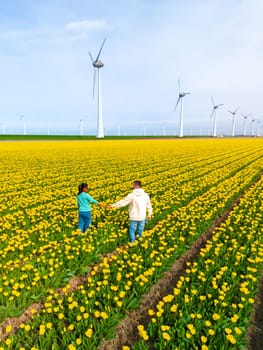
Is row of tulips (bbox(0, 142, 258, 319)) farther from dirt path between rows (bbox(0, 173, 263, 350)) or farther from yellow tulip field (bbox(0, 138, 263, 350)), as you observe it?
dirt path between rows (bbox(0, 173, 263, 350))

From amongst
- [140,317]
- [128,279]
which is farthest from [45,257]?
[140,317]

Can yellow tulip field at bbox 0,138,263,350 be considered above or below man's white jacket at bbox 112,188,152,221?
below

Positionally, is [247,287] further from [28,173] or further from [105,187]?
[28,173]

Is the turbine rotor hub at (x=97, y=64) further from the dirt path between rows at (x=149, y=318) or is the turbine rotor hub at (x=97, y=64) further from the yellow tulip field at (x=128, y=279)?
the dirt path between rows at (x=149, y=318)

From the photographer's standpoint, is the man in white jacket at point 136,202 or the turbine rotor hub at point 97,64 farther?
the turbine rotor hub at point 97,64

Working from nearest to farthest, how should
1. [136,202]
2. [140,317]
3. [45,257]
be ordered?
1. [140,317]
2. [45,257]
3. [136,202]

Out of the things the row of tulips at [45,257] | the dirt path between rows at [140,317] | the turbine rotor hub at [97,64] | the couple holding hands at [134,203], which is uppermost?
the turbine rotor hub at [97,64]

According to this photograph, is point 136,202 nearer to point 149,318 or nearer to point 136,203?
point 136,203

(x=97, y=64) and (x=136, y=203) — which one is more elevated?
(x=97, y=64)

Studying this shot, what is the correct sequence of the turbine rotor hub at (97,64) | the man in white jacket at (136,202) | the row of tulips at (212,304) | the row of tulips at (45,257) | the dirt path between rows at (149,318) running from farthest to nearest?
the turbine rotor hub at (97,64) < the man in white jacket at (136,202) < the row of tulips at (45,257) < the dirt path between rows at (149,318) < the row of tulips at (212,304)

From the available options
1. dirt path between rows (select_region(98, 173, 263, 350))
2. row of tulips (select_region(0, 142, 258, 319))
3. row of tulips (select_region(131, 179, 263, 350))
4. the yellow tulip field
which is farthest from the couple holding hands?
row of tulips (select_region(131, 179, 263, 350))

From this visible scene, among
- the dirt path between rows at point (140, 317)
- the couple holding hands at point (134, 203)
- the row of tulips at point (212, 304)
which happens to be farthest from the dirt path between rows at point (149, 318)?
the couple holding hands at point (134, 203)

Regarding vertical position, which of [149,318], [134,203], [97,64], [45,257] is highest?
[97,64]

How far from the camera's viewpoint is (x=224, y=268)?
6.30 meters
